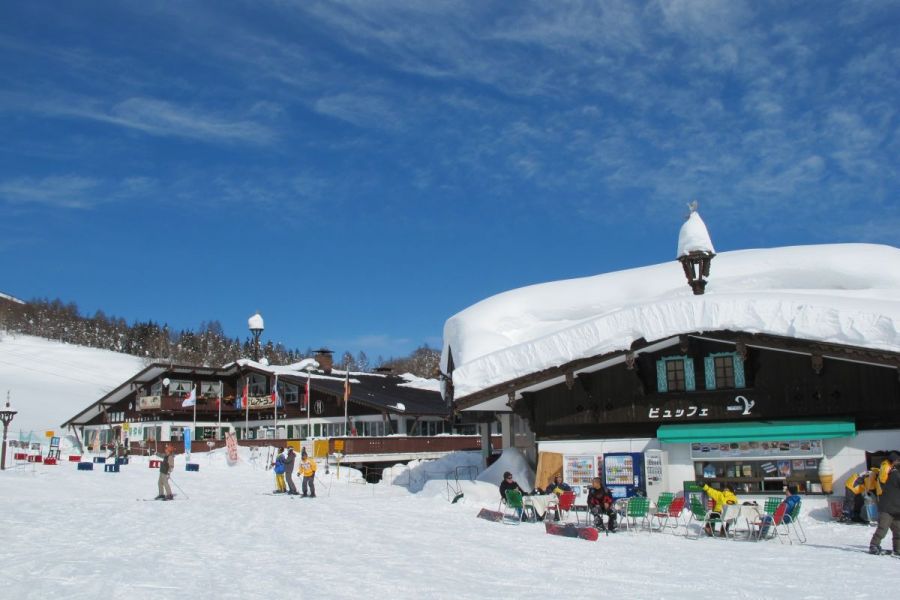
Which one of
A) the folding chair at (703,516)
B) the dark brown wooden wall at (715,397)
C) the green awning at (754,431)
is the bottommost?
the folding chair at (703,516)

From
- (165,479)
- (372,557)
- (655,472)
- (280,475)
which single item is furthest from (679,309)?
(165,479)

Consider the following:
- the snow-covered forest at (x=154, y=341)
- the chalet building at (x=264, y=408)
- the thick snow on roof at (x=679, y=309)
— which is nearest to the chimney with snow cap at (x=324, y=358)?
the chalet building at (x=264, y=408)

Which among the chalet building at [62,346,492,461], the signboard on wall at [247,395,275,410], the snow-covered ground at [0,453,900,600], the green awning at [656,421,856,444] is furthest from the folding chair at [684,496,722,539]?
the signboard on wall at [247,395,275,410]

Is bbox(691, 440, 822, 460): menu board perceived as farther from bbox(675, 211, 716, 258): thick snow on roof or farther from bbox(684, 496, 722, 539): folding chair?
bbox(675, 211, 716, 258): thick snow on roof

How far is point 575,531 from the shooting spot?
15125 mm

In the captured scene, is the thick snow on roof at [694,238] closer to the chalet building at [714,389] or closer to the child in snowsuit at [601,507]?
the chalet building at [714,389]

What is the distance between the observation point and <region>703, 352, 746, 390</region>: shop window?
66.2 feet

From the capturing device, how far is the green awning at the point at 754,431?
18.5m

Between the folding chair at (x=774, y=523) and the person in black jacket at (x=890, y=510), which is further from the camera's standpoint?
the folding chair at (x=774, y=523)

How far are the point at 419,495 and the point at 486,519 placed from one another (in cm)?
538

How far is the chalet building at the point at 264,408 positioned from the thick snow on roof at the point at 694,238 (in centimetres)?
1941

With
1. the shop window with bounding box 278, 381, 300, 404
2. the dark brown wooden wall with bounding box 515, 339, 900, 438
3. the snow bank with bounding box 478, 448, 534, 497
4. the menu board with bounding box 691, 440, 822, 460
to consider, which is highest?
the shop window with bounding box 278, 381, 300, 404

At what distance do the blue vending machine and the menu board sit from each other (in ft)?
4.60

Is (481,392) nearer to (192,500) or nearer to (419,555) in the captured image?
(192,500)
